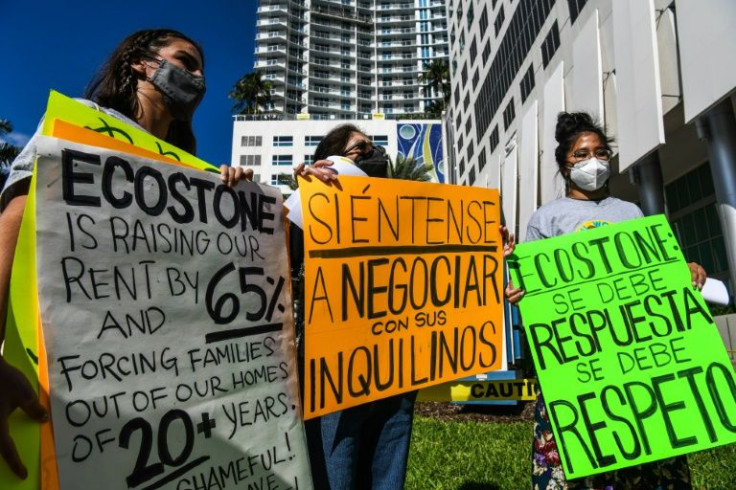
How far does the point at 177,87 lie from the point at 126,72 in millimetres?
178

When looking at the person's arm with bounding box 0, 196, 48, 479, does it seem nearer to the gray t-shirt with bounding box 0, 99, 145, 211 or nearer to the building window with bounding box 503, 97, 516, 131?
the gray t-shirt with bounding box 0, 99, 145, 211

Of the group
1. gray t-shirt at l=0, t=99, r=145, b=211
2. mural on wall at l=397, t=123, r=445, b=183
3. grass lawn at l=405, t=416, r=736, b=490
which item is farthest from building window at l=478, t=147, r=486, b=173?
gray t-shirt at l=0, t=99, r=145, b=211

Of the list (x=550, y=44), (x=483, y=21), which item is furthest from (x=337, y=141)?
(x=483, y=21)

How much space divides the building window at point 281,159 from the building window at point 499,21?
37.3m

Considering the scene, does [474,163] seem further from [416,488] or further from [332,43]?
[332,43]

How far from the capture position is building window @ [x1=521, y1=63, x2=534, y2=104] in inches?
976

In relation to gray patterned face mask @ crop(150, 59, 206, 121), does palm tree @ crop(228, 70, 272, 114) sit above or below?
above

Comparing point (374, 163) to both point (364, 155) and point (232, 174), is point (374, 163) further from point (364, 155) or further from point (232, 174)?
point (232, 174)

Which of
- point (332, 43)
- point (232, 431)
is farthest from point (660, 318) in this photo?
point (332, 43)

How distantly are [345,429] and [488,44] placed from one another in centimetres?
3576

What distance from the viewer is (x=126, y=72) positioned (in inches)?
70.8

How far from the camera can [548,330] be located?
7.16ft

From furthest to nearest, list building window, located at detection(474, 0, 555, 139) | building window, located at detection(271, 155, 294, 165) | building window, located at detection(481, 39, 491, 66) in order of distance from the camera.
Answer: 1. building window, located at detection(271, 155, 294, 165)
2. building window, located at detection(481, 39, 491, 66)
3. building window, located at detection(474, 0, 555, 139)

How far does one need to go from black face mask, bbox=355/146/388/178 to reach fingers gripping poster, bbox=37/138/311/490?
709 mm
